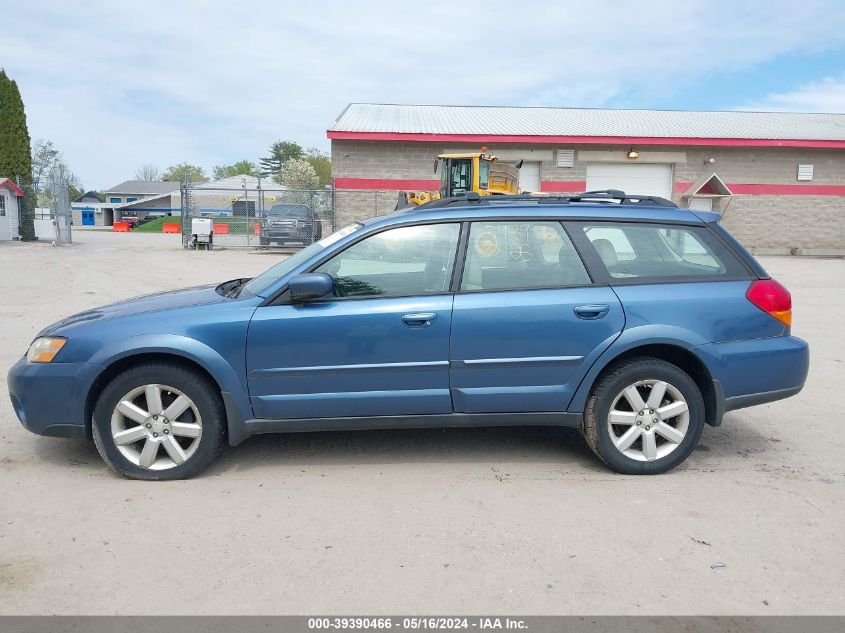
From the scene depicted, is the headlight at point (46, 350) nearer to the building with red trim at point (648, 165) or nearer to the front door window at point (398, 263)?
the front door window at point (398, 263)

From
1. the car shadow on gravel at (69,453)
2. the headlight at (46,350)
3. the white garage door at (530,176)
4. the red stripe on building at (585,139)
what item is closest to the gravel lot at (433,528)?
the car shadow on gravel at (69,453)

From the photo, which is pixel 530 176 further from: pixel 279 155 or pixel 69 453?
pixel 279 155

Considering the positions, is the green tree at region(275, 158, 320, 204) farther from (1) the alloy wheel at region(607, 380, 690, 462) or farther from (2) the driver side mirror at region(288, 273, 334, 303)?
(1) the alloy wheel at region(607, 380, 690, 462)

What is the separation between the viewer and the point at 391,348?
3.92 m

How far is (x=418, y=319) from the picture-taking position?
391cm

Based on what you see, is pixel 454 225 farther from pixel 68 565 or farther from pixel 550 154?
pixel 550 154

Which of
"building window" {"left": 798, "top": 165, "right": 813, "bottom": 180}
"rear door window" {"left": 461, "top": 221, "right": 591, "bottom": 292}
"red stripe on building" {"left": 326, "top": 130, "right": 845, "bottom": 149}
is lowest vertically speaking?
"rear door window" {"left": 461, "top": 221, "right": 591, "bottom": 292}

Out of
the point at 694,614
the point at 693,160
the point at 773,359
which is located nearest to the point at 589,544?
the point at 694,614

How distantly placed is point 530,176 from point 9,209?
21.8 meters

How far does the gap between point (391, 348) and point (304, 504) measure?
3.32ft

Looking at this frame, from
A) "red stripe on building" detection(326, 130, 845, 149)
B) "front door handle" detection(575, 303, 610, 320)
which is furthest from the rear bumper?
"red stripe on building" detection(326, 130, 845, 149)

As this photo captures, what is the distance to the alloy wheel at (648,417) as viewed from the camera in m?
4.03

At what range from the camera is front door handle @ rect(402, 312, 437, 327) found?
391 cm

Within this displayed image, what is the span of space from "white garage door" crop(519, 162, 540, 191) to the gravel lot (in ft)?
71.2
